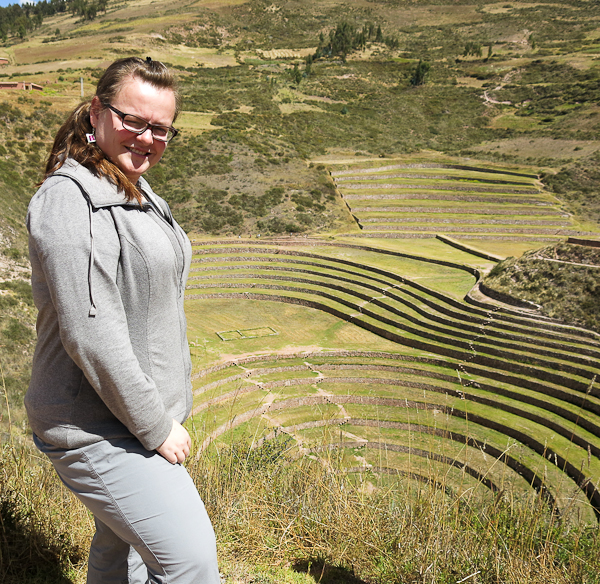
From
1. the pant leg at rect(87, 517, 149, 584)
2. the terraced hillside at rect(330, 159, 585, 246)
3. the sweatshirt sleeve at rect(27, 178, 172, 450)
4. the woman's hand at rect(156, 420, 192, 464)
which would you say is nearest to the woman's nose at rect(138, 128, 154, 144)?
the sweatshirt sleeve at rect(27, 178, 172, 450)

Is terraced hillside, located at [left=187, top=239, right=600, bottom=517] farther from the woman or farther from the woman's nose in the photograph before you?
the woman's nose

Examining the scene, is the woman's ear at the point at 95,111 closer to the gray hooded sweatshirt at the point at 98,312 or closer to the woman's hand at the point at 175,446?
the gray hooded sweatshirt at the point at 98,312

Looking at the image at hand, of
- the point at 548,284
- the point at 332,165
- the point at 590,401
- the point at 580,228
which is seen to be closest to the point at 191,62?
the point at 332,165

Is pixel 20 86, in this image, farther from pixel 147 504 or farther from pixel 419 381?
pixel 147 504

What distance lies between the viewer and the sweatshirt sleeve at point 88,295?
162cm

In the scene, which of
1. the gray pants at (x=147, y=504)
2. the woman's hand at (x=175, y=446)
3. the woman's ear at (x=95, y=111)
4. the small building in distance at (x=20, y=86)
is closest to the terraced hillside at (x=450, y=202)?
the small building in distance at (x=20, y=86)

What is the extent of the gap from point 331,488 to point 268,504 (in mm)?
419

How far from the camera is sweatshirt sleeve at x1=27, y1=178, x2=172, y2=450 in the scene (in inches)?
63.9

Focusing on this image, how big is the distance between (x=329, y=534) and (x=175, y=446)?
1675 mm

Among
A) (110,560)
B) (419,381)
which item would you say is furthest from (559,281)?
(110,560)

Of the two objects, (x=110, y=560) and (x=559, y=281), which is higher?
(x=110, y=560)

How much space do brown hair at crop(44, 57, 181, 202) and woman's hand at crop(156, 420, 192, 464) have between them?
0.84 m

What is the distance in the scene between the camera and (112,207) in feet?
5.84

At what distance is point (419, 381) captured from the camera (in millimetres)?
15711
